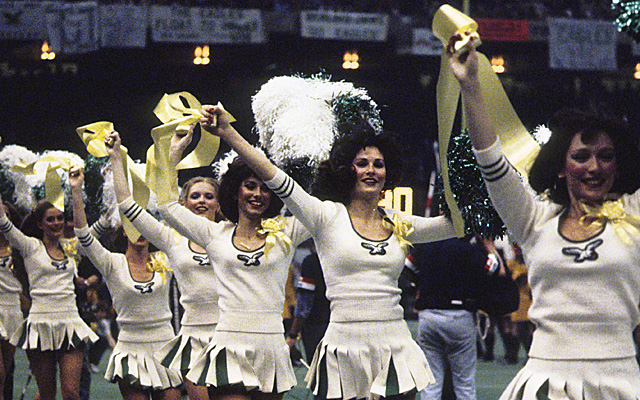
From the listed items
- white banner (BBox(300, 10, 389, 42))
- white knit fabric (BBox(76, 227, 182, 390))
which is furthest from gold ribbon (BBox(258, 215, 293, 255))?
white banner (BBox(300, 10, 389, 42))

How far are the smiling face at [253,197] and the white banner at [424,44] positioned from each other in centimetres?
1266

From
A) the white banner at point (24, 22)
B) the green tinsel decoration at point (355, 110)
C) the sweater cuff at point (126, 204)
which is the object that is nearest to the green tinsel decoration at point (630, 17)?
the green tinsel decoration at point (355, 110)

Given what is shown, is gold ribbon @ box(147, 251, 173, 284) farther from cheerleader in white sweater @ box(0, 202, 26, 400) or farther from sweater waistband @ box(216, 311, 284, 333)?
cheerleader in white sweater @ box(0, 202, 26, 400)

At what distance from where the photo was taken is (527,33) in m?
17.6

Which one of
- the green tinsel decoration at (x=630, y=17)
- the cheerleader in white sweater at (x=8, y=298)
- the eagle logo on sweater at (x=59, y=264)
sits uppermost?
the green tinsel decoration at (x=630, y=17)

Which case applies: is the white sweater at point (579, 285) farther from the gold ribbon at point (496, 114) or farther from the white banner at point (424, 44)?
the white banner at point (424, 44)

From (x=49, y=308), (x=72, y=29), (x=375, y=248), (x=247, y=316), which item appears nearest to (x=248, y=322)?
(x=247, y=316)

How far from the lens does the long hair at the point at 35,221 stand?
691 centimetres

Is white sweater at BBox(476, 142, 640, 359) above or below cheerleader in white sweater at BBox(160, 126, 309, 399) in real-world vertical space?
above

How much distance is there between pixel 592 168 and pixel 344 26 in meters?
14.1

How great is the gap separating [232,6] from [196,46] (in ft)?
2.98

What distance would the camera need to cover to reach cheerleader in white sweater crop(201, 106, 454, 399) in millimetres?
3992

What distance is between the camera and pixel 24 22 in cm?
1523

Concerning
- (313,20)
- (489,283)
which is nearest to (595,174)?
(489,283)
